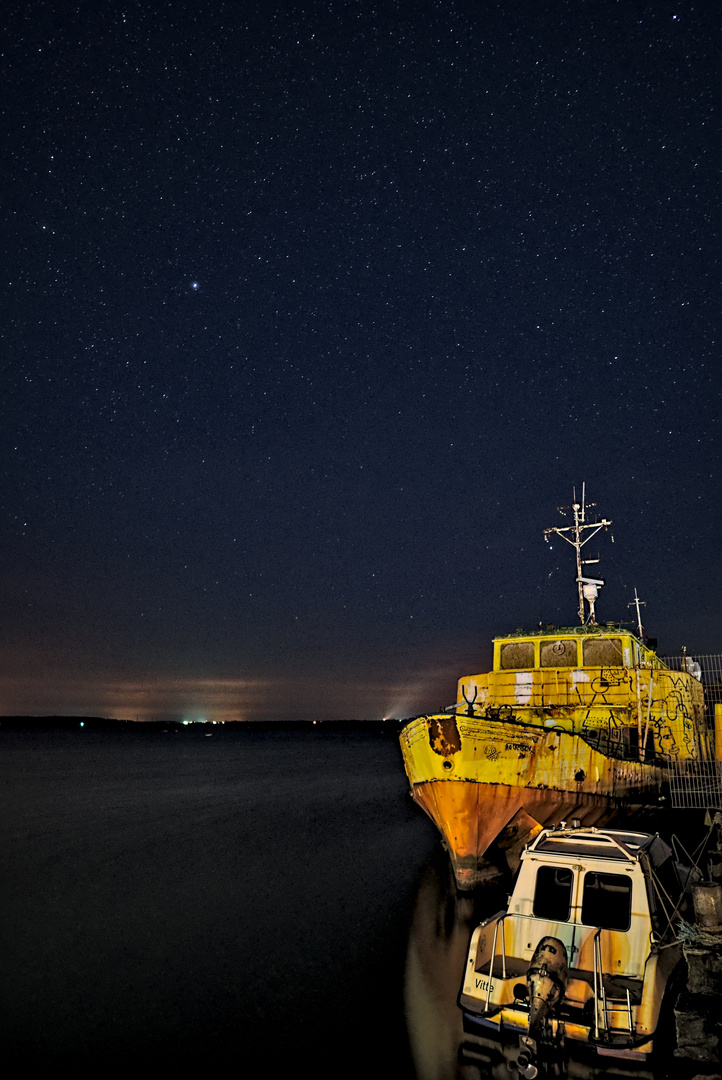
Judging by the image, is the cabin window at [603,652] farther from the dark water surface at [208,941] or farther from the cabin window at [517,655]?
the dark water surface at [208,941]

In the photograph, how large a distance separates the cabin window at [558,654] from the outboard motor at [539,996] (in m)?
15.5

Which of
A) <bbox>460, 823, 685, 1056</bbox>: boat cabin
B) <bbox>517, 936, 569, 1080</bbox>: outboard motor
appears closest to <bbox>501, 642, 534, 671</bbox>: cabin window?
<bbox>460, 823, 685, 1056</bbox>: boat cabin

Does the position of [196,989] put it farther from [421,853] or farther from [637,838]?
[421,853]

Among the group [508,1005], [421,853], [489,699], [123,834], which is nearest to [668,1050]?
[508,1005]

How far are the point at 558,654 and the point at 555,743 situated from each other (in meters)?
5.55

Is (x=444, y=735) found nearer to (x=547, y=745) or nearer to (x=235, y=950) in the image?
(x=547, y=745)

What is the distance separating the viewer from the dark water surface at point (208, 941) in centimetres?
1051

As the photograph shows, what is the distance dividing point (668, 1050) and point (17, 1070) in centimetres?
910

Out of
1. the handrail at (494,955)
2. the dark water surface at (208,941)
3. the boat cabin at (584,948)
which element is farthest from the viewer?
the dark water surface at (208,941)

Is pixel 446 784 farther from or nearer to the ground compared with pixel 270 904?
farther from the ground

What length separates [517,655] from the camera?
23719 mm

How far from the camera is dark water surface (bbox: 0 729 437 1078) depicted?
10.5m

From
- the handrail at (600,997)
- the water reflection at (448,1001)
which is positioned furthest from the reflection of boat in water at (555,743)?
the handrail at (600,997)

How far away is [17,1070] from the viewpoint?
967 cm
